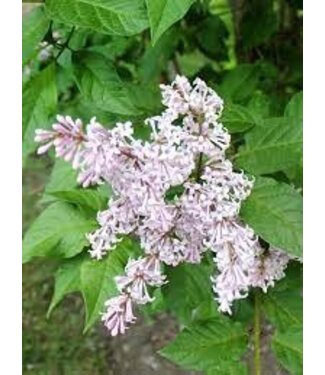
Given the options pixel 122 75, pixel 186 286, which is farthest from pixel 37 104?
pixel 122 75

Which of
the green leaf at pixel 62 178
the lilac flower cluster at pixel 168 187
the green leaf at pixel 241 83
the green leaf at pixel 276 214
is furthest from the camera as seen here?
the green leaf at pixel 241 83

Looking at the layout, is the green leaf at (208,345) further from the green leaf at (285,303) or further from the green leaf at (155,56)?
the green leaf at (155,56)

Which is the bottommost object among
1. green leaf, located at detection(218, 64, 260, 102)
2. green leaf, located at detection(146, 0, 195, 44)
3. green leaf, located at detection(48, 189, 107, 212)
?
green leaf, located at detection(218, 64, 260, 102)

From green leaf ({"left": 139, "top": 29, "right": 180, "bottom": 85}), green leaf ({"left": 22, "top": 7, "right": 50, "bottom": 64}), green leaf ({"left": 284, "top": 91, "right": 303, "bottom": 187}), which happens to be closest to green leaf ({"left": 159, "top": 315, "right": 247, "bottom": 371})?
green leaf ({"left": 284, "top": 91, "right": 303, "bottom": 187})

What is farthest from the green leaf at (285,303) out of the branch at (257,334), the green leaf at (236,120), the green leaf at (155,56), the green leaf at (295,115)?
the green leaf at (155,56)

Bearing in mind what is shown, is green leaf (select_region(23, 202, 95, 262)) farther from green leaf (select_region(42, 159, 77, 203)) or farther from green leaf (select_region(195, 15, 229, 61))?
green leaf (select_region(195, 15, 229, 61))

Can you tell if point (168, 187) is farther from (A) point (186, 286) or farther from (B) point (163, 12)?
(A) point (186, 286)
